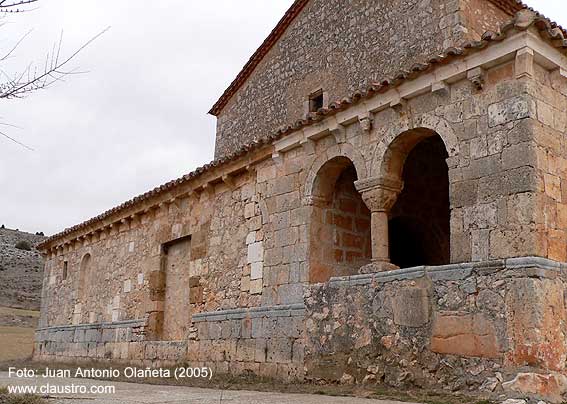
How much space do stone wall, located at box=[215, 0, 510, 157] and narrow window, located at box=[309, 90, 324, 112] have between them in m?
0.11

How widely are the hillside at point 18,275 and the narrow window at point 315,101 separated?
897 inches

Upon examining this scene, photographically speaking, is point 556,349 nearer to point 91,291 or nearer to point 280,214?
point 280,214

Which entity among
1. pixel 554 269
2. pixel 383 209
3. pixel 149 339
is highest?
pixel 383 209

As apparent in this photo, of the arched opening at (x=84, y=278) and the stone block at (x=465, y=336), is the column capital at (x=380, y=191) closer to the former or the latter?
the stone block at (x=465, y=336)

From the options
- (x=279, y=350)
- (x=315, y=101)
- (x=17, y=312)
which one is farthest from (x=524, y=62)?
(x=17, y=312)

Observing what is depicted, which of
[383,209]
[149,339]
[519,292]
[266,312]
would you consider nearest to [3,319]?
[149,339]

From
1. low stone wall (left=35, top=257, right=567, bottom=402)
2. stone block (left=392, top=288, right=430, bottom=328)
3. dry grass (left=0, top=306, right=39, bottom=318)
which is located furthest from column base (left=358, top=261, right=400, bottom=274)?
dry grass (left=0, top=306, right=39, bottom=318)

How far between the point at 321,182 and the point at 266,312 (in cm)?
175

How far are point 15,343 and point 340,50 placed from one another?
48.5 feet

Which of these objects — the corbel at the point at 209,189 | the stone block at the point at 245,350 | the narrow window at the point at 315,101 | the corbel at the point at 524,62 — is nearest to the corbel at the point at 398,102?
the corbel at the point at 524,62

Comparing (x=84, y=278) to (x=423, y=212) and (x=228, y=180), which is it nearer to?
(x=228, y=180)

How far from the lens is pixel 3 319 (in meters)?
27.3

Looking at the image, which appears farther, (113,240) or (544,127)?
(113,240)

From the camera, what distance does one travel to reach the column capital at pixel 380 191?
21.2ft
